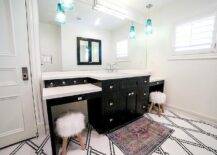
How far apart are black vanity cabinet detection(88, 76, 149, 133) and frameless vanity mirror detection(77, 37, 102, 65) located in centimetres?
75

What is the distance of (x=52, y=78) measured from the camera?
64.5 inches

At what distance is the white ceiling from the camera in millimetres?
1768

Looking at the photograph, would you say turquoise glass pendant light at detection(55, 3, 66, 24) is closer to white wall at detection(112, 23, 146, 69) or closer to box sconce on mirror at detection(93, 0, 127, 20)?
box sconce on mirror at detection(93, 0, 127, 20)

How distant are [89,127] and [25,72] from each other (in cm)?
132

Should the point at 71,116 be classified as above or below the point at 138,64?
below

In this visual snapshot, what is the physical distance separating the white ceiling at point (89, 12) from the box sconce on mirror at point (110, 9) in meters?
0.07

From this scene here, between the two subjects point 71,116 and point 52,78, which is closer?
point 71,116

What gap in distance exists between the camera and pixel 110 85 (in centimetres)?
174

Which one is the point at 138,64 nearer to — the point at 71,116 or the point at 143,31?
the point at 143,31

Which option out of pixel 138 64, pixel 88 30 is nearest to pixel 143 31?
pixel 138 64

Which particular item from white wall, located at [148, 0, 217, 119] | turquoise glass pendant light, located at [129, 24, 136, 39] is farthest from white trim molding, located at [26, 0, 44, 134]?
white wall, located at [148, 0, 217, 119]

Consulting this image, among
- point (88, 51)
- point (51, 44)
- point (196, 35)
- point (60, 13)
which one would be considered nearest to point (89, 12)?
point (60, 13)

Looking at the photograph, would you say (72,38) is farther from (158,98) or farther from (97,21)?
(158,98)

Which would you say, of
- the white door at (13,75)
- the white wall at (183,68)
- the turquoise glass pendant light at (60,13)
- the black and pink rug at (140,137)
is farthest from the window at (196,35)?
the white door at (13,75)
